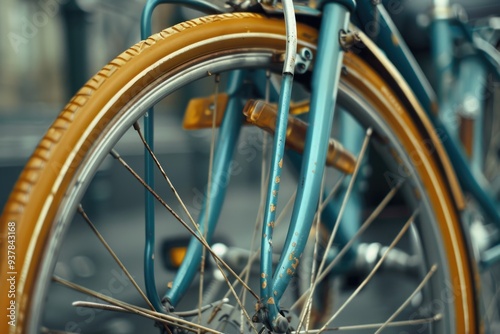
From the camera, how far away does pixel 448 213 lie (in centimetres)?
139

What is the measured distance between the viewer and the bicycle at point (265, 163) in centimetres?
78

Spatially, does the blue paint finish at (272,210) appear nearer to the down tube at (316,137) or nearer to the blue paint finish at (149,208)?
the down tube at (316,137)

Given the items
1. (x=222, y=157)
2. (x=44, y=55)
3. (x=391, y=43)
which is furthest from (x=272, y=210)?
(x=44, y=55)

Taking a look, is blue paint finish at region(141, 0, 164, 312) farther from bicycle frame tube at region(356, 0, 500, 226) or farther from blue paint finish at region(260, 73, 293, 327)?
bicycle frame tube at region(356, 0, 500, 226)

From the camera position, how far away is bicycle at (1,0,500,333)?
78 centimetres

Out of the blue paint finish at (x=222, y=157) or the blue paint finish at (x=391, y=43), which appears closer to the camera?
the blue paint finish at (x=222, y=157)

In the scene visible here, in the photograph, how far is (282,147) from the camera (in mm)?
996

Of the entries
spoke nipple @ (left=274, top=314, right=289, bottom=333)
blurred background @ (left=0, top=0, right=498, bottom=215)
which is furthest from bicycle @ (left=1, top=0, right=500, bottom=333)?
blurred background @ (left=0, top=0, right=498, bottom=215)

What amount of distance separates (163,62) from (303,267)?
39.2 inches

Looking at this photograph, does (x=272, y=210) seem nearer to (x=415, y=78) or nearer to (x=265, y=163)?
(x=265, y=163)

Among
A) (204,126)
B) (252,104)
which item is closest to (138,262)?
(204,126)

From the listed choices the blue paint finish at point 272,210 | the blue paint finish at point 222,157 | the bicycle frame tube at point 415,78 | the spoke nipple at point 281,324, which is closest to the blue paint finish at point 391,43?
the bicycle frame tube at point 415,78

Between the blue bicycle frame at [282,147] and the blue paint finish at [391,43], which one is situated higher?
the blue paint finish at [391,43]

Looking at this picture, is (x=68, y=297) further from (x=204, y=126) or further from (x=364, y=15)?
(x=364, y=15)
